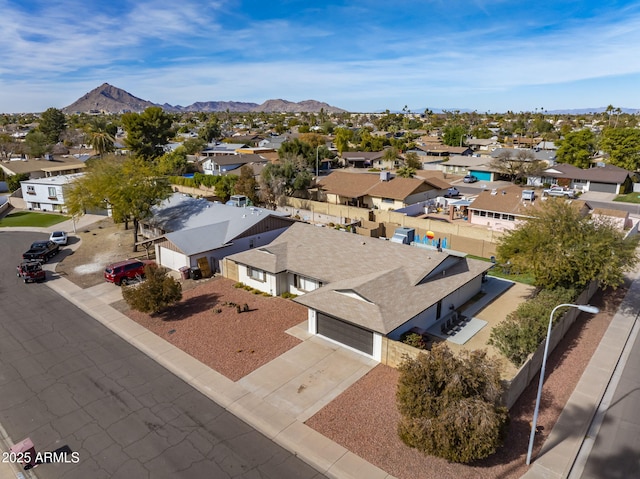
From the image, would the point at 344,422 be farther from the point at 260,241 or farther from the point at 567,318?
the point at 260,241

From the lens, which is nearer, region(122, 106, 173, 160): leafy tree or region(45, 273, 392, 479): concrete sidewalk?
region(45, 273, 392, 479): concrete sidewalk

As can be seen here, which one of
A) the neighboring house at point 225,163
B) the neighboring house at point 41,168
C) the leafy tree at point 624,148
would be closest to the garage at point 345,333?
the neighboring house at point 225,163

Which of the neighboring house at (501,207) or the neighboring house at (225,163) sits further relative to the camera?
the neighboring house at (225,163)

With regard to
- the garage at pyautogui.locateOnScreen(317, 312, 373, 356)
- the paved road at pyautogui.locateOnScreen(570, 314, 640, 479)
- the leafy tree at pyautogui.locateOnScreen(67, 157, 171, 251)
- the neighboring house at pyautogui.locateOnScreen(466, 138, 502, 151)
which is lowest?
the paved road at pyautogui.locateOnScreen(570, 314, 640, 479)

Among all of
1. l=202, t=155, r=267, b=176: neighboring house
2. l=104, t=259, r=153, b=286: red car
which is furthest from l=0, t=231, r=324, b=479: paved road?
l=202, t=155, r=267, b=176: neighboring house

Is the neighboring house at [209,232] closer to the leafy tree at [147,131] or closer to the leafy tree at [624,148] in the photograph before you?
the leafy tree at [147,131]

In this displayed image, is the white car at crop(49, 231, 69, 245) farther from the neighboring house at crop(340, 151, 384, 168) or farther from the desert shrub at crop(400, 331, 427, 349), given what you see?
the neighboring house at crop(340, 151, 384, 168)
